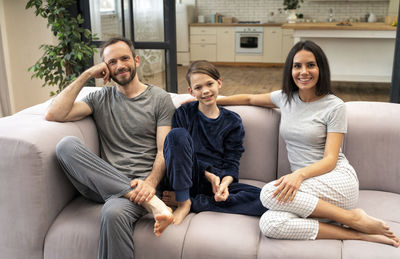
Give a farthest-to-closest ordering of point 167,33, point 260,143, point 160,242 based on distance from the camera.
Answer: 1. point 167,33
2. point 260,143
3. point 160,242

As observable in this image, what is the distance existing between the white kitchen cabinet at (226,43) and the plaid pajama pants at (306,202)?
730cm

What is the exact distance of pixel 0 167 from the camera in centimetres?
181

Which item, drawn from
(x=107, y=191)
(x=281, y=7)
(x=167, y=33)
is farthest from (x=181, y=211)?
(x=281, y=7)

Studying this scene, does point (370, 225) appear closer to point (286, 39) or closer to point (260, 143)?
point (260, 143)

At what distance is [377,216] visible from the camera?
186cm

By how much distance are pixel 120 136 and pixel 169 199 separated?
410 millimetres

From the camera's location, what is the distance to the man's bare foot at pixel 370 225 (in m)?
1.66

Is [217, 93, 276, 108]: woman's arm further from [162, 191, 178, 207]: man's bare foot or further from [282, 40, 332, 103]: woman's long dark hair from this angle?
[162, 191, 178, 207]: man's bare foot

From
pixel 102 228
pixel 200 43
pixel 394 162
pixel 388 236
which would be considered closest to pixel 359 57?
pixel 200 43

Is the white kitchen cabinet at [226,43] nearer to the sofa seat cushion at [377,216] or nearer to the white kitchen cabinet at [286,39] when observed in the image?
the white kitchen cabinet at [286,39]

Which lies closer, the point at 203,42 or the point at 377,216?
the point at 377,216

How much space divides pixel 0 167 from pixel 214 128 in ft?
3.16

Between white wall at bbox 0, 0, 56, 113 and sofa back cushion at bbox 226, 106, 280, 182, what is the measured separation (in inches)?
106

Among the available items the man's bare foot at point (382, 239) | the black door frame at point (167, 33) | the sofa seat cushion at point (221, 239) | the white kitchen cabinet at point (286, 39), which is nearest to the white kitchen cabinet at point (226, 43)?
the white kitchen cabinet at point (286, 39)
